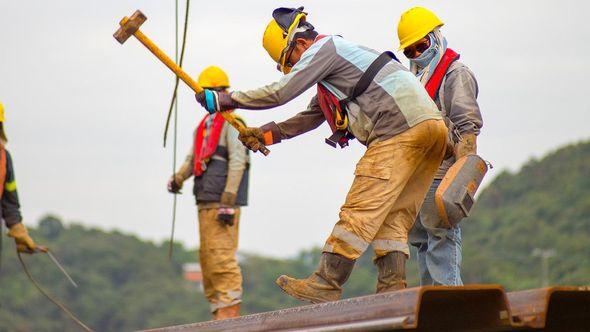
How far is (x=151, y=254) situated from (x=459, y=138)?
2028 inches

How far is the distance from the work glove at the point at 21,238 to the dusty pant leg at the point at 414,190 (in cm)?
523

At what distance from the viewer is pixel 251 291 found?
51.0m

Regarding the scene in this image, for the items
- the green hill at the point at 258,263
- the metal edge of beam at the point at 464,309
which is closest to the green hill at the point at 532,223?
the green hill at the point at 258,263

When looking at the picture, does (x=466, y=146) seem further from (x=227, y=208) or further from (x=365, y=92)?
(x=227, y=208)

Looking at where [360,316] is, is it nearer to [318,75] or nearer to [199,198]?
[318,75]

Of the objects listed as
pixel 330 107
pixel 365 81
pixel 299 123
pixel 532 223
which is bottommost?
pixel 532 223

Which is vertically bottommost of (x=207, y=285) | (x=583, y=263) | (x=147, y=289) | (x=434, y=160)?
(x=147, y=289)

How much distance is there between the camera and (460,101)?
9.22m

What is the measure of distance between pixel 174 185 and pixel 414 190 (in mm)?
4592

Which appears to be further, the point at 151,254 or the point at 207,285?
the point at 151,254

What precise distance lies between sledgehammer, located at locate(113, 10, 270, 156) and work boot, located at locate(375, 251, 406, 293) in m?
0.98

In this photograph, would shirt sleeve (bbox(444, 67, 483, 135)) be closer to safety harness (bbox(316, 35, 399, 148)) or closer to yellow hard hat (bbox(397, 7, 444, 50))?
yellow hard hat (bbox(397, 7, 444, 50))

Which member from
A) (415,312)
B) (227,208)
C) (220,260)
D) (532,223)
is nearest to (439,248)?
(415,312)

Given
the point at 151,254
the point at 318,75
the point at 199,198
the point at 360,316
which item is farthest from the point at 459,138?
the point at 151,254
